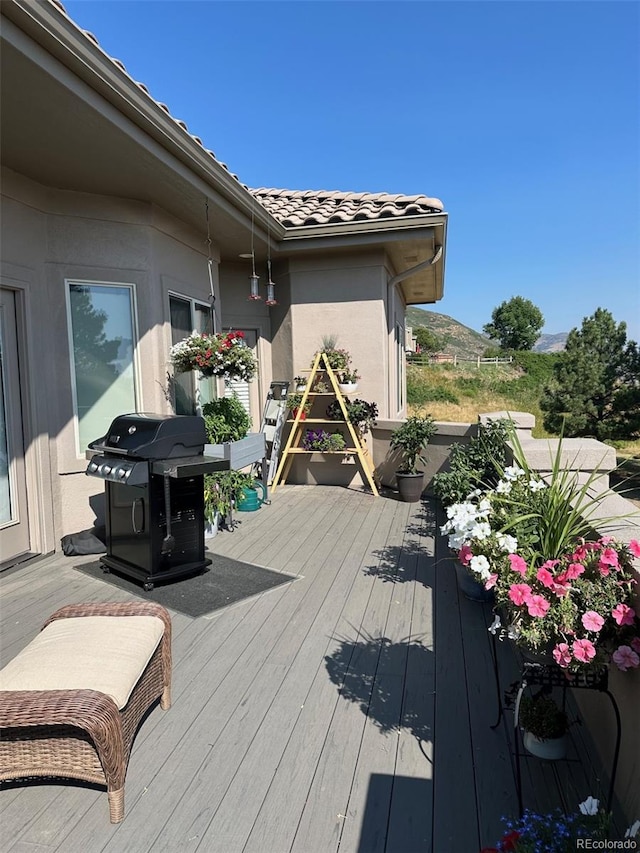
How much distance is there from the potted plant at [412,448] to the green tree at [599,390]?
19.4 ft

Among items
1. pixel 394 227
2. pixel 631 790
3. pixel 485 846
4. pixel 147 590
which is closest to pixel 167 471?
pixel 147 590

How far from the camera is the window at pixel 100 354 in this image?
4551 mm

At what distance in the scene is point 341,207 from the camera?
6762mm

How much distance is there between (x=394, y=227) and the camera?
240 inches

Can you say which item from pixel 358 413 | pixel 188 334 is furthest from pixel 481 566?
pixel 358 413

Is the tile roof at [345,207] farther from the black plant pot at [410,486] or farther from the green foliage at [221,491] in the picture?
the black plant pot at [410,486]

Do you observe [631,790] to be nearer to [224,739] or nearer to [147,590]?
[224,739]

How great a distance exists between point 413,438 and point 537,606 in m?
4.44

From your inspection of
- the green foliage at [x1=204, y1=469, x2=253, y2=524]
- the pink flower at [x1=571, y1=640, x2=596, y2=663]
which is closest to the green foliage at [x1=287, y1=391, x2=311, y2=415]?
the green foliage at [x1=204, y1=469, x2=253, y2=524]

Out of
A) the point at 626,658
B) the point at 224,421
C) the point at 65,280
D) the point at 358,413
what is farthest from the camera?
the point at 358,413

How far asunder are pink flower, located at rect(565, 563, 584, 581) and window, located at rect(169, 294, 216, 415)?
159 inches

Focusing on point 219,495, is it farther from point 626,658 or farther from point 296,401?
point 626,658

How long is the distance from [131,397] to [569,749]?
4250 mm

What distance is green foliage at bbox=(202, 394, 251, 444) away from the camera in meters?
4.99
